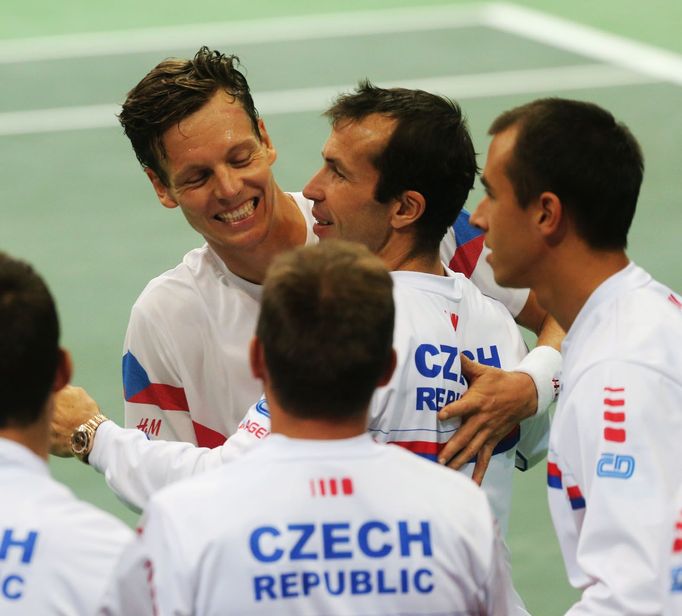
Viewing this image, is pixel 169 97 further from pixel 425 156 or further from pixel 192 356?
pixel 425 156

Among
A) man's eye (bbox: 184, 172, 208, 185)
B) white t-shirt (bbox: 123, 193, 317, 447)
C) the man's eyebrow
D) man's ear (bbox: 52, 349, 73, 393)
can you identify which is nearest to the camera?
man's ear (bbox: 52, 349, 73, 393)

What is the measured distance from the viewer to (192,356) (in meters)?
4.66

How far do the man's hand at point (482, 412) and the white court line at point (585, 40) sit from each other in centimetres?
827

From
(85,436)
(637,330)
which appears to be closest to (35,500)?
(85,436)

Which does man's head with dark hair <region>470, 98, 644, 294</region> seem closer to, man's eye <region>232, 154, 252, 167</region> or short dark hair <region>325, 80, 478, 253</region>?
short dark hair <region>325, 80, 478, 253</region>

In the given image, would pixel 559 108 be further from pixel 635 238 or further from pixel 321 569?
pixel 635 238

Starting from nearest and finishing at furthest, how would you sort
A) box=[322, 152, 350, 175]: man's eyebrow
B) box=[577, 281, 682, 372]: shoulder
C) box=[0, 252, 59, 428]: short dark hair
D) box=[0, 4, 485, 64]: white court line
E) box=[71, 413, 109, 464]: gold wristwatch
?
box=[0, 252, 59, 428]: short dark hair → box=[577, 281, 682, 372]: shoulder → box=[71, 413, 109, 464]: gold wristwatch → box=[322, 152, 350, 175]: man's eyebrow → box=[0, 4, 485, 64]: white court line

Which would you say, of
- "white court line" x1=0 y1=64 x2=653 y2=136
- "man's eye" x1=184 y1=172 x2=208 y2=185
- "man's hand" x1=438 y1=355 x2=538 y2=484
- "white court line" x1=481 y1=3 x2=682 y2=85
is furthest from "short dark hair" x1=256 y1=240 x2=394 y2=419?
"white court line" x1=481 y1=3 x2=682 y2=85

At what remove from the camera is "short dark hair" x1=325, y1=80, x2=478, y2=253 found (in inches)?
163

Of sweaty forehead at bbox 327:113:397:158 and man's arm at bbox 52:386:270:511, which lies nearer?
man's arm at bbox 52:386:270:511

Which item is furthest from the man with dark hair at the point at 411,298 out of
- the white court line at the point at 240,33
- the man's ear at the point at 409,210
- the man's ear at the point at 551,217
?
the white court line at the point at 240,33

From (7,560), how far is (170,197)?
2.23 metres

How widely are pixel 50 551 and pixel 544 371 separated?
1.84 metres

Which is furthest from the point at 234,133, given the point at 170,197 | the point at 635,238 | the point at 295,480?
the point at 635,238
